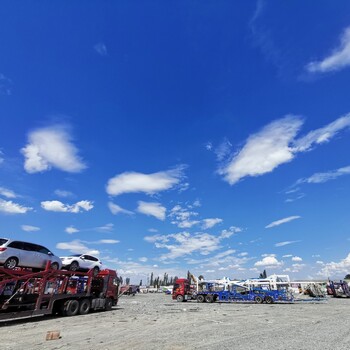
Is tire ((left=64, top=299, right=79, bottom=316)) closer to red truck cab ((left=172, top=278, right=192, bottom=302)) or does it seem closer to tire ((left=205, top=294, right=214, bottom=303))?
tire ((left=205, top=294, right=214, bottom=303))

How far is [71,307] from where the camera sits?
1788 cm

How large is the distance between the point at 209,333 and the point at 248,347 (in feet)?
9.52

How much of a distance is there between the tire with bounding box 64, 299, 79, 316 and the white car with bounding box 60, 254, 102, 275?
75.1 inches

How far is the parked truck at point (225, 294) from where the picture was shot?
31797 millimetres

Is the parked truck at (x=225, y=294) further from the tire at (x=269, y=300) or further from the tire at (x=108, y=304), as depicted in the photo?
the tire at (x=108, y=304)

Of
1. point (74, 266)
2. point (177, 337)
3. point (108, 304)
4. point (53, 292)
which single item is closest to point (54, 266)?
point (53, 292)

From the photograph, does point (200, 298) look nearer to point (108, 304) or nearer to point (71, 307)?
point (108, 304)

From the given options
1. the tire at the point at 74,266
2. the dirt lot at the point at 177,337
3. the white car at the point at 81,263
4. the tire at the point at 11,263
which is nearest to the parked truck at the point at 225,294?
the white car at the point at 81,263

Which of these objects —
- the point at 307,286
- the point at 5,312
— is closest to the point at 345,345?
the point at 5,312

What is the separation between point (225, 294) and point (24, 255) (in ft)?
81.4

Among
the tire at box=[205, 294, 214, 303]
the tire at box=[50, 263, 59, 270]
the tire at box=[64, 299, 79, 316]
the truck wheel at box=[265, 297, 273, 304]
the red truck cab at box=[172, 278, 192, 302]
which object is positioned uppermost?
the red truck cab at box=[172, 278, 192, 302]

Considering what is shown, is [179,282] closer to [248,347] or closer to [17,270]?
[17,270]

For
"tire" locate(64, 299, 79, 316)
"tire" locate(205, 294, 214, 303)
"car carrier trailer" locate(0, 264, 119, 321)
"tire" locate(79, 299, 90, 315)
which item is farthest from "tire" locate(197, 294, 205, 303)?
"tire" locate(64, 299, 79, 316)

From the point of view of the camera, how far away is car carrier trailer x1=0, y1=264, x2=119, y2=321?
14.4 m
